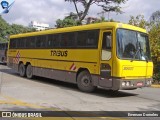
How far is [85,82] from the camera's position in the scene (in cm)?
1513

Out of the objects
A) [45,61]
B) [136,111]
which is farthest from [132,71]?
[45,61]

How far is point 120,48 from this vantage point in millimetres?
13555

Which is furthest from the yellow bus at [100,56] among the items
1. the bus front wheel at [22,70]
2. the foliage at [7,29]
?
the foliage at [7,29]

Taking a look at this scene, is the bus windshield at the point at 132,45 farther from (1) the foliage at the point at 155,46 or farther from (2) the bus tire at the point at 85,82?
(1) the foliage at the point at 155,46

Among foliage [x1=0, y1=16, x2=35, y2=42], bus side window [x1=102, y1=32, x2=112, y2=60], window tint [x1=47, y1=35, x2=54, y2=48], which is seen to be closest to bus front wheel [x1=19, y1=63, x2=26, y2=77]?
window tint [x1=47, y1=35, x2=54, y2=48]

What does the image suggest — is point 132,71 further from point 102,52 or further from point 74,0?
point 74,0

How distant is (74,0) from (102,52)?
94.6 feet

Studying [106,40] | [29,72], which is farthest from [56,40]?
[106,40]

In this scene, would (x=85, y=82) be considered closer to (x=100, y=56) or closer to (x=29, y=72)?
(x=100, y=56)

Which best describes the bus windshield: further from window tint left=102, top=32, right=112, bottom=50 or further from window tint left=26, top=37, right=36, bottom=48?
window tint left=26, top=37, right=36, bottom=48

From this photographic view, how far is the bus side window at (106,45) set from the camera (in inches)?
542

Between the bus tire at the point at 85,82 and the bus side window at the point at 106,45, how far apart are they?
1.42m

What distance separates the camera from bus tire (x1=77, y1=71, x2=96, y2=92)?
14844mm

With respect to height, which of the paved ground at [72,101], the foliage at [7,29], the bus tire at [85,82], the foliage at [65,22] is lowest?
the paved ground at [72,101]
